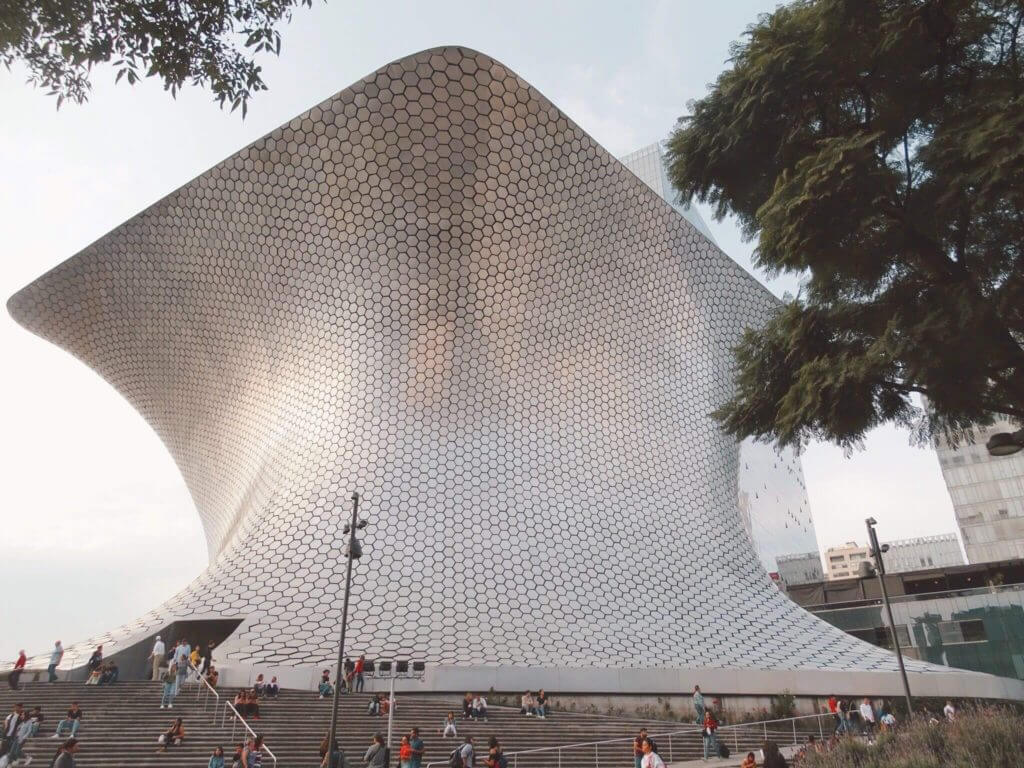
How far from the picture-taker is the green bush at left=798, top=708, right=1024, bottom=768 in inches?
197

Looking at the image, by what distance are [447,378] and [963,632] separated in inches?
672

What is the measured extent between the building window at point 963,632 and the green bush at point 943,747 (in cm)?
1721

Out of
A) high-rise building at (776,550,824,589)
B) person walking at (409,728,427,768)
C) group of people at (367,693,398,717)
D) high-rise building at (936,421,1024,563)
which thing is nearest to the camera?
person walking at (409,728,427,768)

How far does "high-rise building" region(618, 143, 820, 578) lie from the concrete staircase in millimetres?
11872

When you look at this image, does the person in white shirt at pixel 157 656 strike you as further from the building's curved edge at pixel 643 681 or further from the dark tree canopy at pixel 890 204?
the dark tree canopy at pixel 890 204

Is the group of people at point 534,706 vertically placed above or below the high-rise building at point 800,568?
below

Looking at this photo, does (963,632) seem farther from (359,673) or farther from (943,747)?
(943,747)

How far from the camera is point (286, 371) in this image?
62.3 feet

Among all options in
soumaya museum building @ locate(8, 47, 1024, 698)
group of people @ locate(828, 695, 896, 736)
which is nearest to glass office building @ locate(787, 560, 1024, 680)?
soumaya museum building @ locate(8, 47, 1024, 698)

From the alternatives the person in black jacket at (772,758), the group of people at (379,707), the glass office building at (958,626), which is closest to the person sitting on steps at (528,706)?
the group of people at (379,707)

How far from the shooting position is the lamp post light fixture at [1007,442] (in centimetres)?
534

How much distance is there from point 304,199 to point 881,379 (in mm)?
14533

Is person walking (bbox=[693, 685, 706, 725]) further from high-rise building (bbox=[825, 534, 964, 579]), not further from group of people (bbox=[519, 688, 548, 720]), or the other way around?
high-rise building (bbox=[825, 534, 964, 579])

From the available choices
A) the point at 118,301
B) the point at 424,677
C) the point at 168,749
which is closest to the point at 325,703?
the point at 424,677
